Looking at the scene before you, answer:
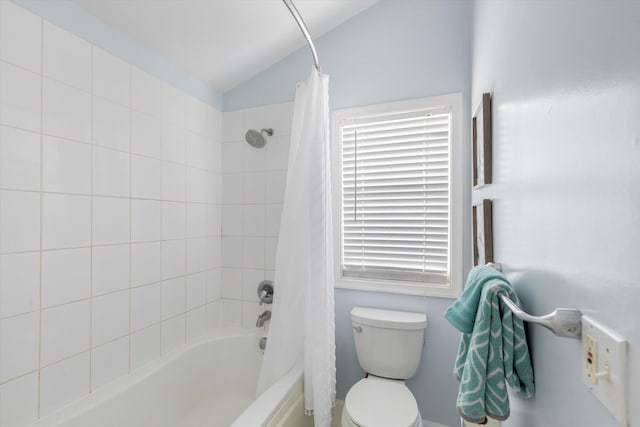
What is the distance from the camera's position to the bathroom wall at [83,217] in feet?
3.50

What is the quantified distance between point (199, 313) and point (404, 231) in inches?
57.4

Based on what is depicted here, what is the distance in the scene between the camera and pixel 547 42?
63 centimetres

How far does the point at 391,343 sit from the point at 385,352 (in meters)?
0.06

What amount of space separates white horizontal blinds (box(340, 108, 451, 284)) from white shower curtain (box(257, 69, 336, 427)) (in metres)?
0.47

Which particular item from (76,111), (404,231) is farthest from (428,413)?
(76,111)

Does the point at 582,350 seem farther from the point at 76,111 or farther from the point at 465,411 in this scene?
the point at 76,111

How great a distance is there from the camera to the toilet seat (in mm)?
1249

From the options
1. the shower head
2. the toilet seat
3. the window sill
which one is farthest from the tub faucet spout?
the shower head

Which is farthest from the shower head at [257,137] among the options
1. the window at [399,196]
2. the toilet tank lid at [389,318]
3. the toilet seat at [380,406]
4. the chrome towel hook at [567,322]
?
the chrome towel hook at [567,322]

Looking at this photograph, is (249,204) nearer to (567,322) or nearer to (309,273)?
(309,273)

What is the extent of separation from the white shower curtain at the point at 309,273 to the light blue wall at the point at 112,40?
0.86 meters

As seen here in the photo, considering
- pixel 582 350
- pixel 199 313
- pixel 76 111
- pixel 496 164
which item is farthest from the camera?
pixel 199 313

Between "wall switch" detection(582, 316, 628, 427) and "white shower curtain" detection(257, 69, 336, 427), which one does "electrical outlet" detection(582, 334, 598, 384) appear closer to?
"wall switch" detection(582, 316, 628, 427)

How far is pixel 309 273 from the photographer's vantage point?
143cm
